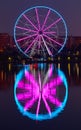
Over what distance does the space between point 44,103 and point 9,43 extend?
78.4 metres

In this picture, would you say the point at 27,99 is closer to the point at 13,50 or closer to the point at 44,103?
the point at 44,103

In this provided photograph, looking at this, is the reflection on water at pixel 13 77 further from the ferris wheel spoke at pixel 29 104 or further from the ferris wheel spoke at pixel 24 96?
the ferris wheel spoke at pixel 29 104

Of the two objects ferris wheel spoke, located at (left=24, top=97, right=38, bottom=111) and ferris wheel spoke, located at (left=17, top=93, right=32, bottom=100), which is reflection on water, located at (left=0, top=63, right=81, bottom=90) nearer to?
ferris wheel spoke, located at (left=17, top=93, right=32, bottom=100)

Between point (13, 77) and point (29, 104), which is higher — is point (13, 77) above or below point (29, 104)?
above

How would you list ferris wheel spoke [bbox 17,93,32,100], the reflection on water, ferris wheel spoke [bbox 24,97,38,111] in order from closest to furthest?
1. ferris wheel spoke [bbox 24,97,38,111]
2. ferris wheel spoke [bbox 17,93,32,100]
3. the reflection on water

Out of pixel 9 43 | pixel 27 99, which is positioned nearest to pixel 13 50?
pixel 9 43

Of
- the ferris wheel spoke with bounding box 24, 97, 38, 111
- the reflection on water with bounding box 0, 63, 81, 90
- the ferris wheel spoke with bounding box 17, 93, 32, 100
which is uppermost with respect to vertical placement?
the reflection on water with bounding box 0, 63, 81, 90

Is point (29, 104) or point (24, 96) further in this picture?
point (24, 96)

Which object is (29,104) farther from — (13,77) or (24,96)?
(13,77)

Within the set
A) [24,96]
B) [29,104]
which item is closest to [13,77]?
[24,96]

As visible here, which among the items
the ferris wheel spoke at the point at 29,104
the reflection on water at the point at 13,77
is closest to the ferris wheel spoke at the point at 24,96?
the ferris wheel spoke at the point at 29,104

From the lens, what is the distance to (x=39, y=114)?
874 cm

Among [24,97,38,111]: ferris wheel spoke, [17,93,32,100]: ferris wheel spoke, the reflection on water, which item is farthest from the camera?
the reflection on water

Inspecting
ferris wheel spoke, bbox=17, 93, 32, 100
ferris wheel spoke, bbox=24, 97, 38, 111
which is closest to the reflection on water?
ferris wheel spoke, bbox=17, 93, 32, 100
